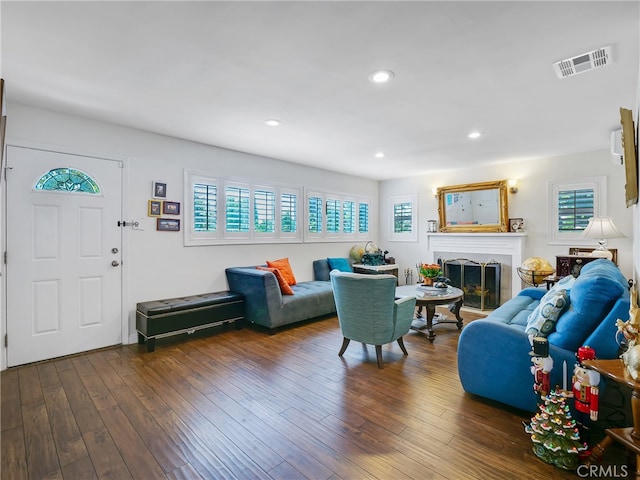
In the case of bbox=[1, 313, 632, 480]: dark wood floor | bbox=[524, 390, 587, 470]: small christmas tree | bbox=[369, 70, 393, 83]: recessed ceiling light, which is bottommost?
bbox=[1, 313, 632, 480]: dark wood floor

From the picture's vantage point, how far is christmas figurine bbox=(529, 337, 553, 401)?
1.92 m

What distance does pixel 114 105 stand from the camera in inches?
123

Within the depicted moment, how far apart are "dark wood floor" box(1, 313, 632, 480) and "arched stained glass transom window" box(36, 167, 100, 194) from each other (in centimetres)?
176

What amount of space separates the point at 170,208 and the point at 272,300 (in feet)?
5.76

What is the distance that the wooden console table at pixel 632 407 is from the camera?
1.51 m

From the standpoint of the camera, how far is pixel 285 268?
514 centimetres

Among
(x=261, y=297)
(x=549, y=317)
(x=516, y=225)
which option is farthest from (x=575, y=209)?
(x=261, y=297)

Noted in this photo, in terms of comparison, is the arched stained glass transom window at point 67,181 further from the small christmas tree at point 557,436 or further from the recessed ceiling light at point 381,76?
the small christmas tree at point 557,436

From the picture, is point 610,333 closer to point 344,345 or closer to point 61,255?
point 344,345

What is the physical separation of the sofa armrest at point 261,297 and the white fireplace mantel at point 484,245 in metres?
3.51

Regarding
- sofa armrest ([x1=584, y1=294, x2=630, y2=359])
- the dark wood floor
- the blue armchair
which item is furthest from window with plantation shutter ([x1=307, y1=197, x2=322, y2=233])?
sofa armrest ([x1=584, y1=294, x2=630, y2=359])

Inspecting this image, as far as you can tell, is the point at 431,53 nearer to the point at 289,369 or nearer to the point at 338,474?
the point at 338,474

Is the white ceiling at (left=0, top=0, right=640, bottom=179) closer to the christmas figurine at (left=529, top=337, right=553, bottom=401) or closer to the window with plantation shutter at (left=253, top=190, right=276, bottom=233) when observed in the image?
the window with plantation shutter at (left=253, top=190, right=276, bottom=233)

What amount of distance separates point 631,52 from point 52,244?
5138 mm
